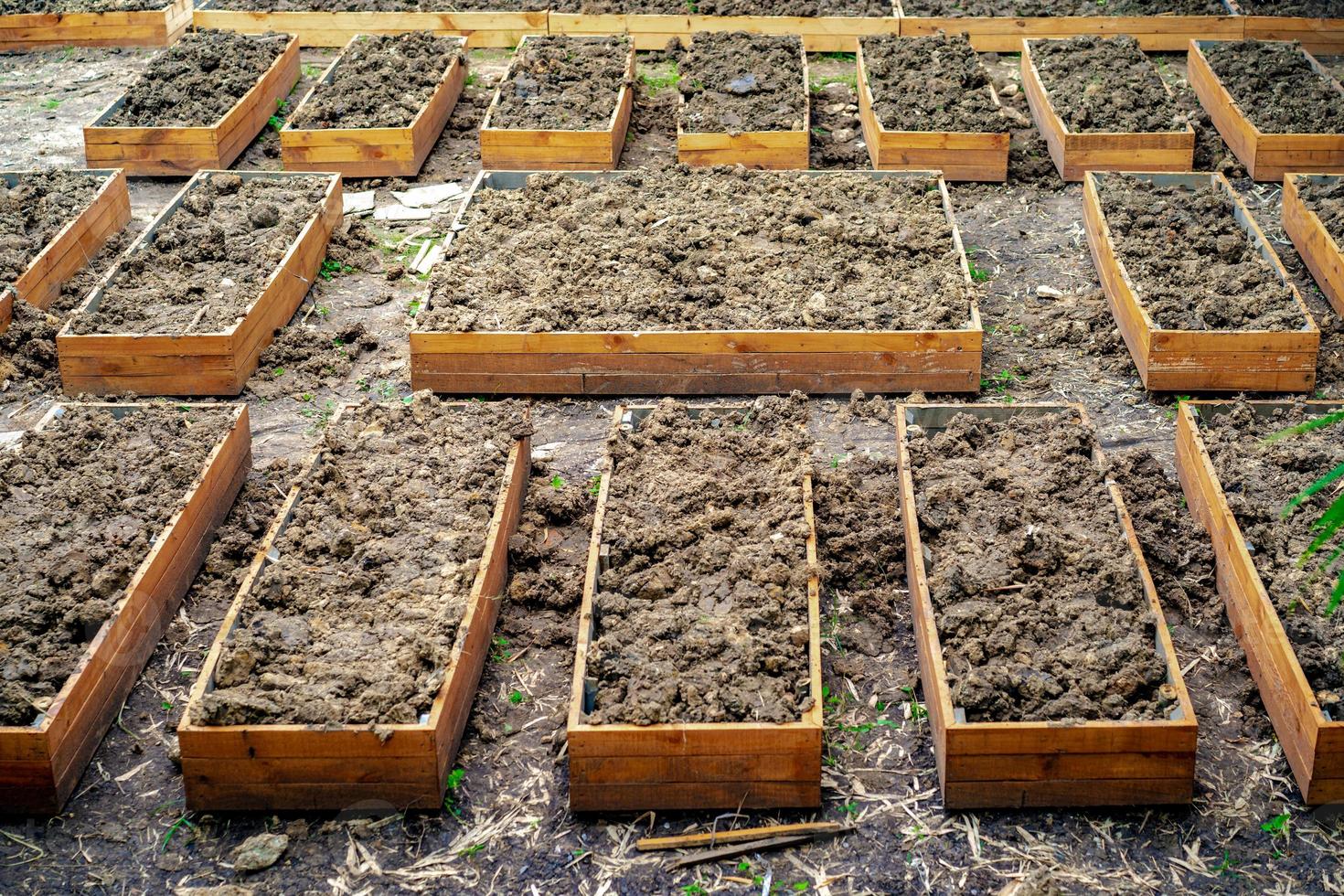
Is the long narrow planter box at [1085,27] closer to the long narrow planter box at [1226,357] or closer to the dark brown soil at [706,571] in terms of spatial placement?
the long narrow planter box at [1226,357]

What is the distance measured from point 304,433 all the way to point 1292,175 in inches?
267

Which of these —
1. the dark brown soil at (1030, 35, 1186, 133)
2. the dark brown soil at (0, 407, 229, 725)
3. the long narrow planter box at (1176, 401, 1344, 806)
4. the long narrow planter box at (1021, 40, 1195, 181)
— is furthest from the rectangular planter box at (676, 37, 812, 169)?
the dark brown soil at (0, 407, 229, 725)

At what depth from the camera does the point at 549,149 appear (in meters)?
10.6

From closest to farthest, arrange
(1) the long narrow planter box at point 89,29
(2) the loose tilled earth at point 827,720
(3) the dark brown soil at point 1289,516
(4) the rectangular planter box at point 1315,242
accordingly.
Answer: (2) the loose tilled earth at point 827,720 < (3) the dark brown soil at point 1289,516 < (4) the rectangular planter box at point 1315,242 < (1) the long narrow planter box at point 89,29

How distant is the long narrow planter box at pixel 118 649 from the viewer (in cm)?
543

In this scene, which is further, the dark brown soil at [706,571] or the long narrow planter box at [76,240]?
the long narrow planter box at [76,240]

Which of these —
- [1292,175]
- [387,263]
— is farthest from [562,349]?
[1292,175]

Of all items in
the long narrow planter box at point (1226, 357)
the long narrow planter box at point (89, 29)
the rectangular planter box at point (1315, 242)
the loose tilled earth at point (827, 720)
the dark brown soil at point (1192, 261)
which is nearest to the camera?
the loose tilled earth at point (827, 720)

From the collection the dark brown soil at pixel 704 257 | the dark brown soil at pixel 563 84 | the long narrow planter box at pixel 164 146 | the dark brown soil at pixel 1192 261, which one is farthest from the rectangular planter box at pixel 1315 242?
the long narrow planter box at pixel 164 146

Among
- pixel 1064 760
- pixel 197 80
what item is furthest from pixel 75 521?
pixel 197 80

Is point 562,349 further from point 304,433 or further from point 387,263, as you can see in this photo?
point 387,263

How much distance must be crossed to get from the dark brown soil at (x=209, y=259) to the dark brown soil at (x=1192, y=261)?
5.40 meters

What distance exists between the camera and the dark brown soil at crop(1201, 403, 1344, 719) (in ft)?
18.7

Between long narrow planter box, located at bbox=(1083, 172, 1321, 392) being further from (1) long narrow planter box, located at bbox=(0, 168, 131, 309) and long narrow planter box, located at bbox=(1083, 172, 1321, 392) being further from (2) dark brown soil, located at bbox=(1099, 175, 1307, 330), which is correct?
(1) long narrow planter box, located at bbox=(0, 168, 131, 309)
